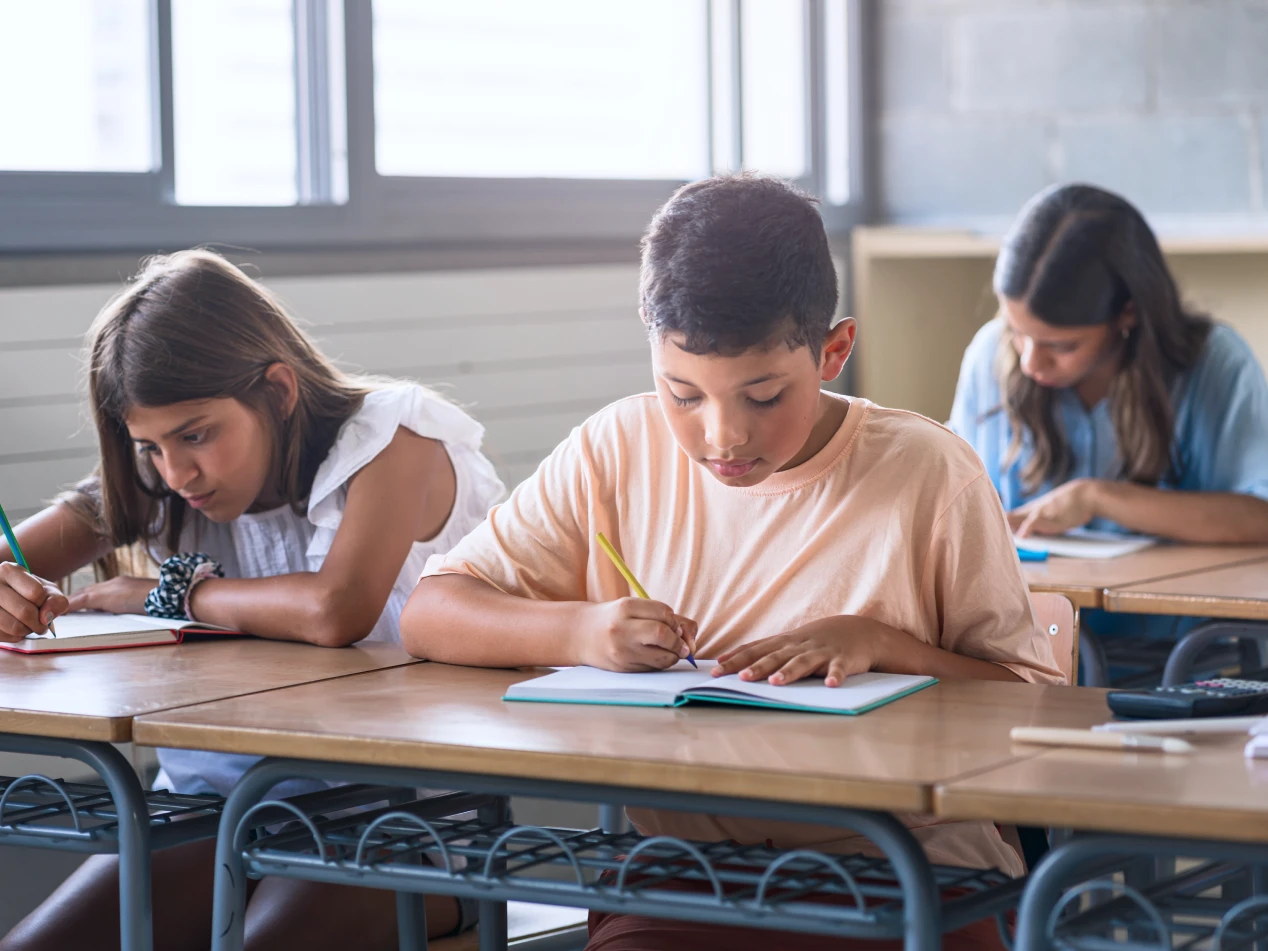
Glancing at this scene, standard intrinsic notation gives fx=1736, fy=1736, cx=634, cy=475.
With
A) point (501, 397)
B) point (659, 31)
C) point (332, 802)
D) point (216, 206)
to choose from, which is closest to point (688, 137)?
point (659, 31)

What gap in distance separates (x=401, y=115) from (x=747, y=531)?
7.18 feet

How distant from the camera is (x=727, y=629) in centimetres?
177

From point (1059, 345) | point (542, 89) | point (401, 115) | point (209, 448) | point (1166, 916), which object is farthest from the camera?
point (542, 89)

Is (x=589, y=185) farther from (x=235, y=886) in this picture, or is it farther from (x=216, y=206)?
(x=235, y=886)

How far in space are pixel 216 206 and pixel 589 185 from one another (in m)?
1.08

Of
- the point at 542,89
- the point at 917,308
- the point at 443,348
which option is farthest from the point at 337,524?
the point at 917,308

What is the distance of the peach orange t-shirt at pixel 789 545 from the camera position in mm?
1680

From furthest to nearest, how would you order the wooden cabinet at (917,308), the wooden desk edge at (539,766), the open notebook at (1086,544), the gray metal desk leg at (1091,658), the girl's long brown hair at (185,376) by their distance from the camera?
1. the wooden cabinet at (917,308)
2. the open notebook at (1086,544)
3. the gray metal desk leg at (1091,658)
4. the girl's long brown hair at (185,376)
5. the wooden desk edge at (539,766)

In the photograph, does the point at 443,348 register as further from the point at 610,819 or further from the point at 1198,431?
the point at 1198,431

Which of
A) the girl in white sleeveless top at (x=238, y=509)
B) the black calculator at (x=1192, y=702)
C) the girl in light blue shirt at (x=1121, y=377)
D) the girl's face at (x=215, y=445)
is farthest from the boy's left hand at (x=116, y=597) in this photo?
the girl in light blue shirt at (x=1121, y=377)

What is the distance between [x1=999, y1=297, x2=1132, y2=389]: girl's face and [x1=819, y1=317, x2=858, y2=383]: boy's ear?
1.18 m

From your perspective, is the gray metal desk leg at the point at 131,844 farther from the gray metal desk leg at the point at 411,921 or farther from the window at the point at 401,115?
the window at the point at 401,115

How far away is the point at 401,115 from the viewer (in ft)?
12.2

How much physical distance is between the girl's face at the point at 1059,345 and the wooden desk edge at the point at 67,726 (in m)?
1.74
